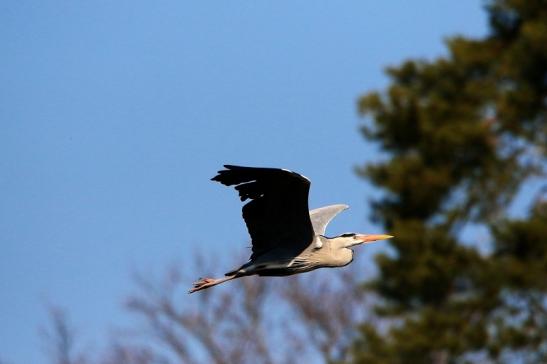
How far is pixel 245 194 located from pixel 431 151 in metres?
10.00

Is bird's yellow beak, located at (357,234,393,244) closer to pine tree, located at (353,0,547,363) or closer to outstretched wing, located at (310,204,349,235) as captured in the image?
outstretched wing, located at (310,204,349,235)

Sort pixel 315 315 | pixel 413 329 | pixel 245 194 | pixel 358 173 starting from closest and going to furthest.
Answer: pixel 245 194, pixel 413 329, pixel 358 173, pixel 315 315

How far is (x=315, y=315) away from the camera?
2856 centimetres

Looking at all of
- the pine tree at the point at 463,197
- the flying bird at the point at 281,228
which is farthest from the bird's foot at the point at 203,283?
the pine tree at the point at 463,197

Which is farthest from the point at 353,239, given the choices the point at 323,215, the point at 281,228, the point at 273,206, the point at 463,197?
the point at 463,197

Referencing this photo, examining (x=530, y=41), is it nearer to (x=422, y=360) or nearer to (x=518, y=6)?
(x=518, y=6)

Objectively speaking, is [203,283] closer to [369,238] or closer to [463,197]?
[369,238]

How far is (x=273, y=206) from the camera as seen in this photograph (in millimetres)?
11477

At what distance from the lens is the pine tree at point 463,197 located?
1975 centimetres

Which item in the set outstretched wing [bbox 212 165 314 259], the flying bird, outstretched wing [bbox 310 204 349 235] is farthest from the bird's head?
outstretched wing [bbox 212 165 314 259]

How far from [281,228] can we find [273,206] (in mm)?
328

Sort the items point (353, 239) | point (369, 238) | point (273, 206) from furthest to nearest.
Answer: point (369, 238), point (353, 239), point (273, 206)

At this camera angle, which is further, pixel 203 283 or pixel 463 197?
pixel 463 197

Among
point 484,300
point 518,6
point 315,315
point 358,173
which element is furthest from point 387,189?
point 315,315
